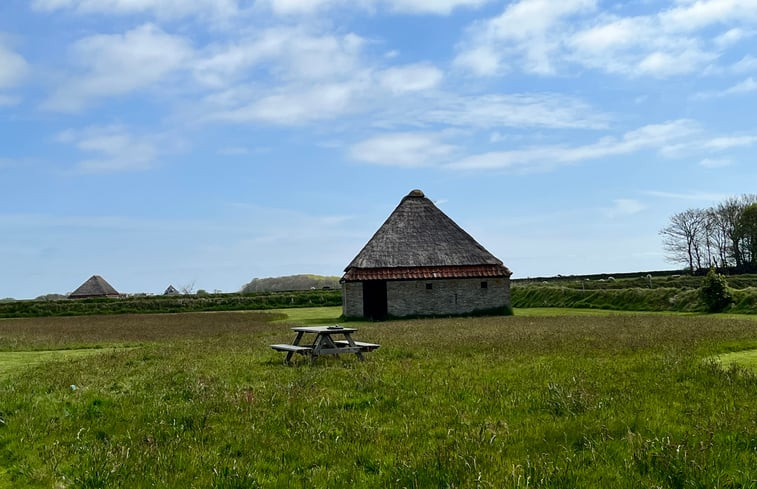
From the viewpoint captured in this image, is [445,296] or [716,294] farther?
[445,296]

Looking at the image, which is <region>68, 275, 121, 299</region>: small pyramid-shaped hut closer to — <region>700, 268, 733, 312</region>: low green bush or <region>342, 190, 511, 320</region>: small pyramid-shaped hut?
<region>342, 190, 511, 320</region>: small pyramid-shaped hut

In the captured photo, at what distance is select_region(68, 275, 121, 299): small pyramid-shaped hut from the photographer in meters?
97.8

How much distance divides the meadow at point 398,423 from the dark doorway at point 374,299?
2571 cm

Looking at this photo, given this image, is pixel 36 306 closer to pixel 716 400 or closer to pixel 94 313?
pixel 94 313

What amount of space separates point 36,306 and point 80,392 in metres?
60.2

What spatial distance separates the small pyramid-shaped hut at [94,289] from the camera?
321 feet

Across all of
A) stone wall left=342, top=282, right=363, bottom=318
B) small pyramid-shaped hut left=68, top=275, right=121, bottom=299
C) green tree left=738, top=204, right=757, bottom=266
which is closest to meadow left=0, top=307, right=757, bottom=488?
stone wall left=342, top=282, right=363, bottom=318

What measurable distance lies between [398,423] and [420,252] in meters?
32.7

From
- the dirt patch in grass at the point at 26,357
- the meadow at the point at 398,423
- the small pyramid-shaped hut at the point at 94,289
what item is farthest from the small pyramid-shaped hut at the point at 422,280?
the small pyramid-shaped hut at the point at 94,289

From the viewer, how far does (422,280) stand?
1564 inches

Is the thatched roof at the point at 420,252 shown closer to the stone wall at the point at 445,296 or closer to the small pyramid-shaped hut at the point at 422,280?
the small pyramid-shaped hut at the point at 422,280

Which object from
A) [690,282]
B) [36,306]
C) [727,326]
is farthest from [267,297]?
[727,326]

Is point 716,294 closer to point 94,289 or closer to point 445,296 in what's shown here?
point 445,296

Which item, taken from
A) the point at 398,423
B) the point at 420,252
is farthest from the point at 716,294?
the point at 398,423
